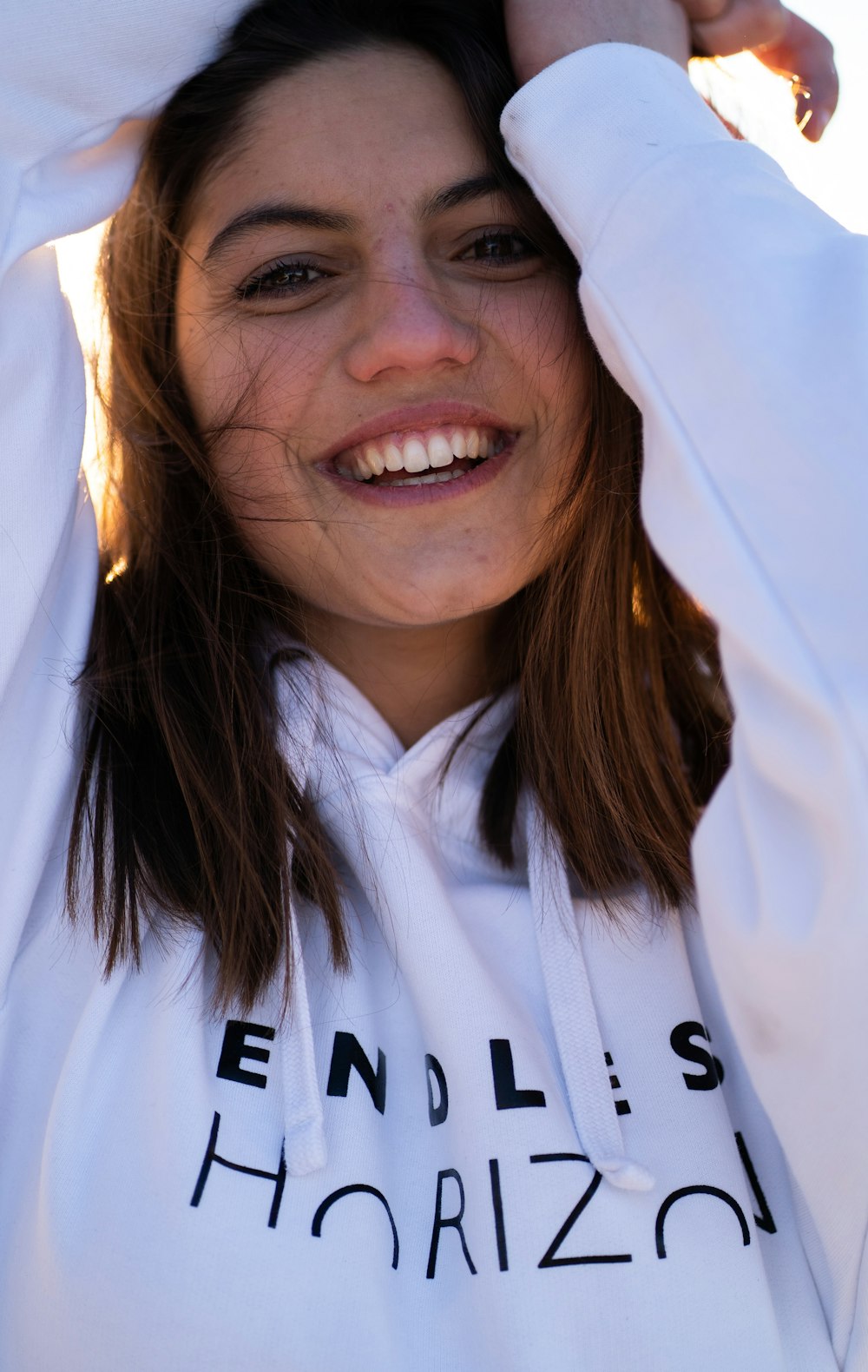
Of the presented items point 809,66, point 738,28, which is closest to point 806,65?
point 809,66

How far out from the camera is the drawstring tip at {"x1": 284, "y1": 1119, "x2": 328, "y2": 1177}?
1195mm

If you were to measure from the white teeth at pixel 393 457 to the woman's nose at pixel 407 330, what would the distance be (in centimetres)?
8

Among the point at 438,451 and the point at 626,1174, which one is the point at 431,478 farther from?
the point at 626,1174

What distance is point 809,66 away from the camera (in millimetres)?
1561

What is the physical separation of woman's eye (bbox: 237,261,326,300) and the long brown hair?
0.17 metres

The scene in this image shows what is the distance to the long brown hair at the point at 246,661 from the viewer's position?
1354mm

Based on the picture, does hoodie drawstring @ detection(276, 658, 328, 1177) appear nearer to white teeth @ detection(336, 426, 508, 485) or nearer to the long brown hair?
the long brown hair

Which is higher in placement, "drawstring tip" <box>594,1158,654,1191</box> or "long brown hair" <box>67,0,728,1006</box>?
"long brown hair" <box>67,0,728,1006</box>

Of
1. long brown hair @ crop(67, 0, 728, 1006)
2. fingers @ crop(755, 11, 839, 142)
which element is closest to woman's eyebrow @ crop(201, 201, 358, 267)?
long brown hair @ crop(67, 0, 728, 1006)

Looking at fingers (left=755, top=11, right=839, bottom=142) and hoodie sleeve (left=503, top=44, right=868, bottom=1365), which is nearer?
hoodie sleeve (left=503, top=44, right=868, bottom=1365)

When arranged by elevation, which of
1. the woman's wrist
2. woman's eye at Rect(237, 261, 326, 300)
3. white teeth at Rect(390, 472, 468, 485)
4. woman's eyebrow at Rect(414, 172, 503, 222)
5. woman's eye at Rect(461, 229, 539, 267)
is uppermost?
the woman's wrist

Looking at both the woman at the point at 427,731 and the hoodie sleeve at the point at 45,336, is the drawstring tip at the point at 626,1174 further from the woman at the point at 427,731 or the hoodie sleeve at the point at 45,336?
the hoodie sleeve at the point at 45,336

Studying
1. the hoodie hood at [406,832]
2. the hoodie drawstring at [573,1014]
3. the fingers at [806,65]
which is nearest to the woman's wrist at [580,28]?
the fingers at [806,65]

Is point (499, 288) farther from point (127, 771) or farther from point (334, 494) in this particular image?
point (127, 771)
